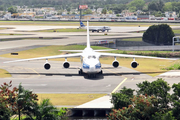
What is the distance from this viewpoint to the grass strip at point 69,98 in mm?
39312

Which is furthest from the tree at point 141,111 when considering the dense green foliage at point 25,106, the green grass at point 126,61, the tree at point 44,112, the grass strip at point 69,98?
the green grass at point 126,61

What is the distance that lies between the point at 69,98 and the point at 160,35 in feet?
235

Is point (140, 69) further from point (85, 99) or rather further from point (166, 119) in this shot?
point (166, 119)

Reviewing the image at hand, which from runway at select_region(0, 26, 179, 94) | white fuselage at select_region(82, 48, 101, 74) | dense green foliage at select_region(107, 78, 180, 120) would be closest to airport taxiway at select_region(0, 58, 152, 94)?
runway at select_region(0, 26, 179, 94)

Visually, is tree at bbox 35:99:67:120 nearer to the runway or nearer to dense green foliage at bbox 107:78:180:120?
dense green foliage at bbox 107:78:180:120

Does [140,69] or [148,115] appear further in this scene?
[140,69]

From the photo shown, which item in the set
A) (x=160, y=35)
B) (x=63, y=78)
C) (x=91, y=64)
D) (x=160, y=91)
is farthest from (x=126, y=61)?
(x=160, y=91)

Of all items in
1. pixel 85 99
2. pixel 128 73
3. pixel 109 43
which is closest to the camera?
pixel 85 99

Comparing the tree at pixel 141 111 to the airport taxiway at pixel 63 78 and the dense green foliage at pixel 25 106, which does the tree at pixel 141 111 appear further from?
the airport taxiway at pixel 63 78

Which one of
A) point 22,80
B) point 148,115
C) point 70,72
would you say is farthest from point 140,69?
point 148,115

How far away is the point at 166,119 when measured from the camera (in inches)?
902

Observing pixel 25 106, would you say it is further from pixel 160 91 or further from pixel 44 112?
pixel 160 91

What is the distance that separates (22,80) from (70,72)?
34.4 feet

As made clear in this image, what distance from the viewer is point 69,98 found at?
41.3m
